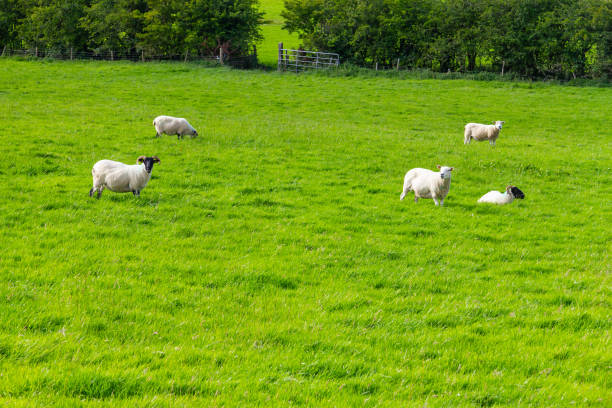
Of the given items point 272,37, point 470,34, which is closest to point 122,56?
point 272,37

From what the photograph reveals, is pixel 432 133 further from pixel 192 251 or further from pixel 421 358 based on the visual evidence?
pixel 421 358

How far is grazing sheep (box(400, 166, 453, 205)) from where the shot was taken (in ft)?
44.7

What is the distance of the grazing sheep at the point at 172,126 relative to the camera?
20.7 m

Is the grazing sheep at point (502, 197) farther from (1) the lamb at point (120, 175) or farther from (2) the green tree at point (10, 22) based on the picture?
(2) the green tree at point (10, 22)

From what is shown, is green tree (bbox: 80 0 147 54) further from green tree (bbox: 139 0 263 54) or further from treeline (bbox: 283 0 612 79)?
treeline (bbox: 283 0 612 79)

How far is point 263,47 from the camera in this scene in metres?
78.7

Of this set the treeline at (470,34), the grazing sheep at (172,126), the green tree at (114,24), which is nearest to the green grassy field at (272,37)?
the treeline at (470,34)

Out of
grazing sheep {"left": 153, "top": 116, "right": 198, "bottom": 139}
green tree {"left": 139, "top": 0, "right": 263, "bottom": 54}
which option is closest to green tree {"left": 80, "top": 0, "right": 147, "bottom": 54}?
green tree {"left": 139, "top": 0, "right": 263, "bottom": 54}

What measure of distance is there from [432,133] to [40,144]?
1828 centimetres

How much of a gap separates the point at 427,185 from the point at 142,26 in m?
54.4

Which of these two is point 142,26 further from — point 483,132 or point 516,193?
point 516,193

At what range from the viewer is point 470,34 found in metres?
52.8

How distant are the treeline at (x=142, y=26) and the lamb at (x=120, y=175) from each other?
4738 centimetres

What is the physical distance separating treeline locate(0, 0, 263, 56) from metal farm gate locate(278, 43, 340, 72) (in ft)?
17.8
